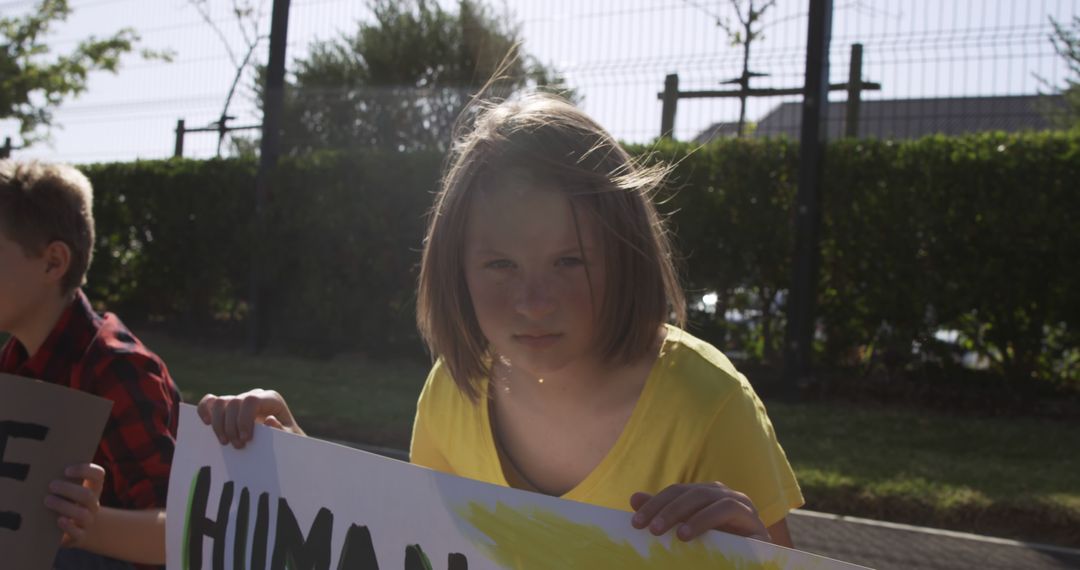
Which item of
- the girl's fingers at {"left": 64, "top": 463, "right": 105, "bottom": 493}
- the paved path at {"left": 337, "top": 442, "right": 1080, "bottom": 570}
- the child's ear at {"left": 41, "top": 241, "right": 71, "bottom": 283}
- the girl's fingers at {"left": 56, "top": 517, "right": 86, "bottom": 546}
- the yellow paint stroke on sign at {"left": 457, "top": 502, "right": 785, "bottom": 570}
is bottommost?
the paved path at {"left": 337, "top": 442, "right": 1080, "bottom": 570}

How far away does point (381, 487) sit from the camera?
1384 mm

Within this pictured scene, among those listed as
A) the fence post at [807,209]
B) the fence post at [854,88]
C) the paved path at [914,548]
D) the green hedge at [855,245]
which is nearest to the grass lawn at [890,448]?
the paved path at [914,548]

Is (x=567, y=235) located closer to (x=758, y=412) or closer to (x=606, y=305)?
(x=606, y=305)

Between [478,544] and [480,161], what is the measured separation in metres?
0.59

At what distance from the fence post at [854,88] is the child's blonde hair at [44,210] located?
621 centimetres

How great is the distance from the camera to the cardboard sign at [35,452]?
1526 mm

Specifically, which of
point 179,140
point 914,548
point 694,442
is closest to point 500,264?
point 694,442

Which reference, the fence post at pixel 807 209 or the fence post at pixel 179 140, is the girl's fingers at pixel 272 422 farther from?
the fence post at pixel 179 140

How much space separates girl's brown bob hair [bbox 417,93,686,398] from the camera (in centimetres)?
151

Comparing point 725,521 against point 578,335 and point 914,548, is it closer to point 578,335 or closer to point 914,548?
point 578,335

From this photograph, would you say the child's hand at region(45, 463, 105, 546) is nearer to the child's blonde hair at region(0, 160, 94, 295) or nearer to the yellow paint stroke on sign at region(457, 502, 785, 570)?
the yellow paint stroke on sign at region(457, 502, 785, 570)

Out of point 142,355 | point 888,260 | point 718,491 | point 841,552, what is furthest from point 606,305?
point 888,260

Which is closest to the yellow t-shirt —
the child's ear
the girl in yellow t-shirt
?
the girl in yellow t-shirt

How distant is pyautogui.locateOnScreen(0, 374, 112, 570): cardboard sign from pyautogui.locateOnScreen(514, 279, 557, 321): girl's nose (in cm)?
67
